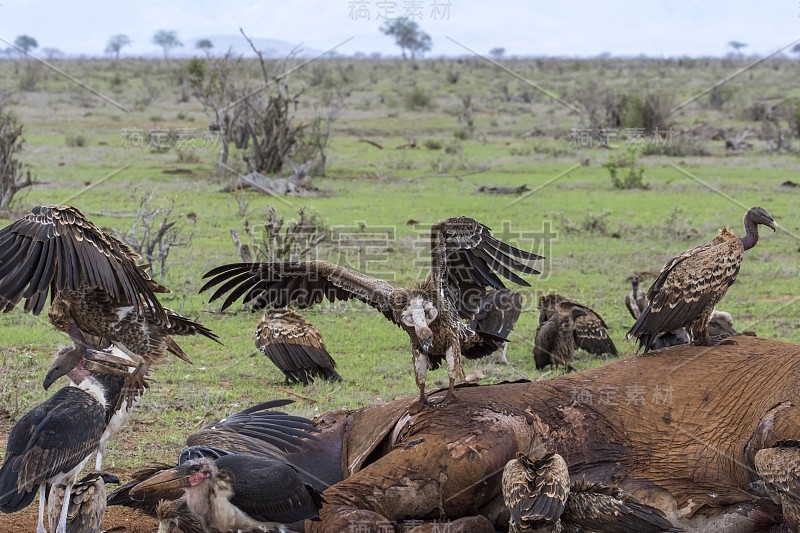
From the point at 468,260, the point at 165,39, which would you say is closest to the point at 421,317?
the point at 468,260

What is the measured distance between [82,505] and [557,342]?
5.93 meters

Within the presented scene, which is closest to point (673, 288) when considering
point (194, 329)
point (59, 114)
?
point (194, 329)

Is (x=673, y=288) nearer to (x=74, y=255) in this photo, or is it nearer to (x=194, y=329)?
(x=194, y=329)

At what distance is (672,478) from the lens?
18.8ft

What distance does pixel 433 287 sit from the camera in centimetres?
653

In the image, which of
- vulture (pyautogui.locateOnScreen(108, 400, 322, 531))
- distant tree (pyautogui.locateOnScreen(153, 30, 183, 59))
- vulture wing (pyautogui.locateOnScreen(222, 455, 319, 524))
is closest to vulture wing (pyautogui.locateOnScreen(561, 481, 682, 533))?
vulture wing (pyautogui.locateOnScreen(222, 455, 319, 524))

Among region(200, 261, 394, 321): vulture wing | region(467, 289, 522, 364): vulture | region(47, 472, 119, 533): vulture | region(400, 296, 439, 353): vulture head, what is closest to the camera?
region(47, 472, 119, 533): vulture

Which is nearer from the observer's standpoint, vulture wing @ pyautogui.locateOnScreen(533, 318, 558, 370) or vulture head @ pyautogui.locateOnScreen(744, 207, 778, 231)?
vulture head @ pyautogui.locateOnScreen(744, 207, 778, 231)

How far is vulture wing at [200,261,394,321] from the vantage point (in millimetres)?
6746

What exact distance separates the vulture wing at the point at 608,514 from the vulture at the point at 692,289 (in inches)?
69.4

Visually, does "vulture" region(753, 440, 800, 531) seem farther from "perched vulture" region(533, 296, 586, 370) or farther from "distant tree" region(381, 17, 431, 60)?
"distant tree" region(381, 17, 431, 60)

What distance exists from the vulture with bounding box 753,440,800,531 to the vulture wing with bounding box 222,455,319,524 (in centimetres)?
233

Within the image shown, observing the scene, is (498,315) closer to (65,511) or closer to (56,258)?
(56,258)

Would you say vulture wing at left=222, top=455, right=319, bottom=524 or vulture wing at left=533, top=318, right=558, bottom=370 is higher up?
vulture wing at left=222, top=455, right=319, bottom=524
